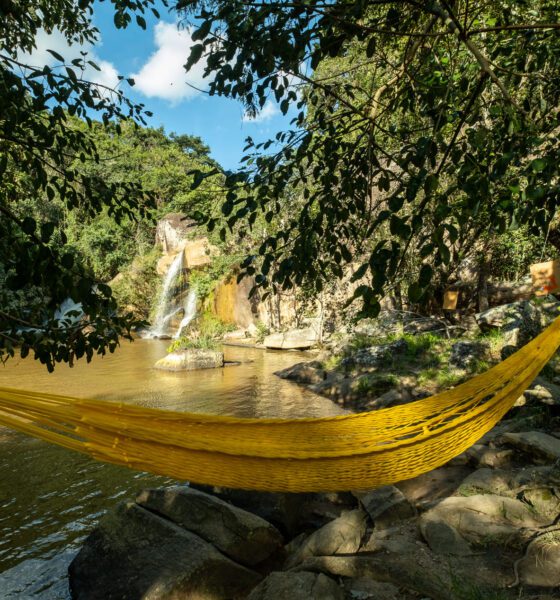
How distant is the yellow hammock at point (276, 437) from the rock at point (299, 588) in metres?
0.28

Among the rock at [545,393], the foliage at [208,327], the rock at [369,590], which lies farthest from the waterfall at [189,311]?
the rock at [369,590]

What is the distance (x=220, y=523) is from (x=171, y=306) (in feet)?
42.4

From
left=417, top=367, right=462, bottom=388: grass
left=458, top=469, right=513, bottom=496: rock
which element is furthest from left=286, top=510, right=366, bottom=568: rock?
left=417, top=367, right=462, bottom=388: grass

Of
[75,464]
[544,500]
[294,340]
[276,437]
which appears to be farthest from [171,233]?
[544,500]

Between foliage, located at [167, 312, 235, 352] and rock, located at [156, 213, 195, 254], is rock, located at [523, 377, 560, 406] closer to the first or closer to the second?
foliage, located at [167, 312, 235, 352]

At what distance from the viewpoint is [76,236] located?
18.3 m

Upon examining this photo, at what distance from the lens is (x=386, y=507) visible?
7.14ft

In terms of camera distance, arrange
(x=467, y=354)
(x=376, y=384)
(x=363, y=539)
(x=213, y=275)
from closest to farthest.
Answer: (x=363, y=539) < (x=467, y=354) < (x=376, y=384) < (x=213, y=275)

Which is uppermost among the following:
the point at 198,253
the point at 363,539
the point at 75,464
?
the point at 198,253

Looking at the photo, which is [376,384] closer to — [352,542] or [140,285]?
[352,542]

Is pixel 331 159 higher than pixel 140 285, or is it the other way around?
pixel 140 285

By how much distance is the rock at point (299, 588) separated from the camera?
1415 millimetres

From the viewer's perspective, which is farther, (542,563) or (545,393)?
(545,393)

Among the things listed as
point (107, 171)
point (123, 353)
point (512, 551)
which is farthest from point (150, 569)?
point (107, 171)
